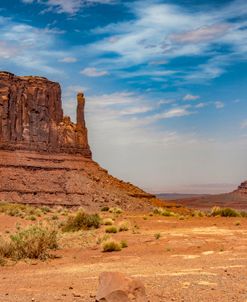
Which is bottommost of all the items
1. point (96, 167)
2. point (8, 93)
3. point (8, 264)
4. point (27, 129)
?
point (8, 264)

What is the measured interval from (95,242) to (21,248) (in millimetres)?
5333

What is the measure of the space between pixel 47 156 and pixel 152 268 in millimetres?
79994

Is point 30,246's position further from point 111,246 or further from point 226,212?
point 226,212

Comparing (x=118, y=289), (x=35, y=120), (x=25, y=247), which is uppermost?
(x=35, y=120)

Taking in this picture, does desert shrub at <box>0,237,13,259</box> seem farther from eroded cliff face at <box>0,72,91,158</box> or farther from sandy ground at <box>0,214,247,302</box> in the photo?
eroded cliff face at <box>0,72,91,158</box>

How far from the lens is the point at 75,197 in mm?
81875

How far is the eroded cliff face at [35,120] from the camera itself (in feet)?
315

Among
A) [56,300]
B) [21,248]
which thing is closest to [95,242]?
[21,248]

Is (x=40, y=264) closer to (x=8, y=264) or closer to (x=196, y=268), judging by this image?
(x=8, y=264)

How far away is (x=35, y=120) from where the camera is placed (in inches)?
3971

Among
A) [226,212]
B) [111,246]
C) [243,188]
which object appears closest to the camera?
[111,246]

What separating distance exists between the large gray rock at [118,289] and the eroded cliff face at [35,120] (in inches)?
3322

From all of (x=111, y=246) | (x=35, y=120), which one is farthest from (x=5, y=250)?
(x=35, y=120)

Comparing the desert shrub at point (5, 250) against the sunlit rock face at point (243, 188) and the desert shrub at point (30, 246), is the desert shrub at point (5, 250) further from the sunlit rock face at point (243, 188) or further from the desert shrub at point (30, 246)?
the sunlit rock face at point (243, 188)
